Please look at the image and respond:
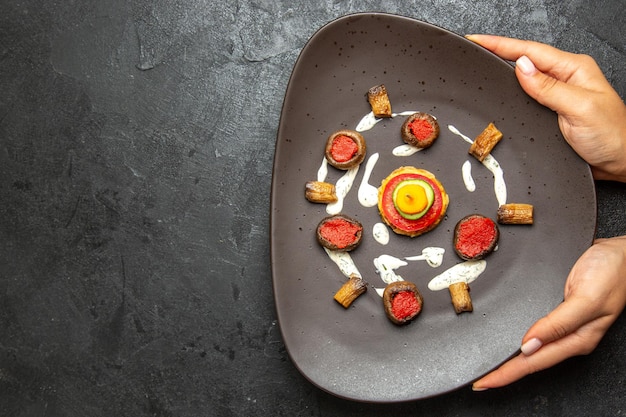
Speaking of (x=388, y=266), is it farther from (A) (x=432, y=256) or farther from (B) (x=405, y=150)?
(B) (x=405, y=150)

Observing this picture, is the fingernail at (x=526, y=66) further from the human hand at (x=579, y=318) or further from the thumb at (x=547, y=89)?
the human hand at (x=579, y=318)

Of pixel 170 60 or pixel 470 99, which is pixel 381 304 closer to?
pixel 470 99

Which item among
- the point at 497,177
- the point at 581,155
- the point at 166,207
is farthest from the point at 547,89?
the point at 166,207

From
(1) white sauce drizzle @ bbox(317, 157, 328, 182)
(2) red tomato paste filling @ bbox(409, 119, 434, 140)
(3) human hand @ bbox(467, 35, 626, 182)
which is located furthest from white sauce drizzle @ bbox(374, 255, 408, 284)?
(3) human hand @ bbox(467, 35, 626, 182)

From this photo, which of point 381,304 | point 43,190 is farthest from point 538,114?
point 43,190

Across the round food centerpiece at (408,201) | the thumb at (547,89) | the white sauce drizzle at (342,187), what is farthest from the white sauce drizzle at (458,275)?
the thumb at (547,89)
